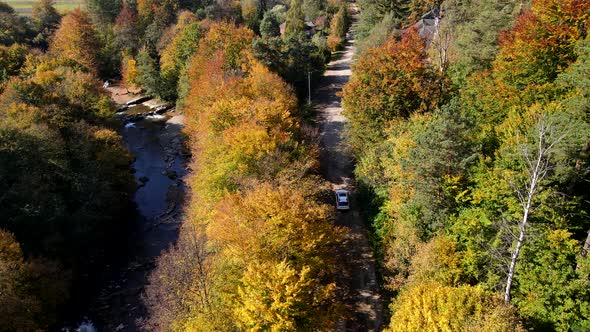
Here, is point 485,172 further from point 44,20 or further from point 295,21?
point 44,20

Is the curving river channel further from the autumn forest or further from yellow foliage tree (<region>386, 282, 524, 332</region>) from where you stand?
yellow foliage tree (<region>386, 282, 524, 332</region>)

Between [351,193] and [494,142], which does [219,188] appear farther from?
[494,142]

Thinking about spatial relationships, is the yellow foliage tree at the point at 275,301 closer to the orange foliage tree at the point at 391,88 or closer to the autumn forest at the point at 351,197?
the autumn forest at the point at 351,197

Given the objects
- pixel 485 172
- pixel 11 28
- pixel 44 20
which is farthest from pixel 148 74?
pixel 485 172

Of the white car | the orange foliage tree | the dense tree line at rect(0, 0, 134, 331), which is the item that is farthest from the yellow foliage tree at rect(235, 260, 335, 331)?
the orange foliage tree

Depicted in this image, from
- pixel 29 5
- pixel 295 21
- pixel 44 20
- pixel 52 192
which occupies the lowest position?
pixel 52 192

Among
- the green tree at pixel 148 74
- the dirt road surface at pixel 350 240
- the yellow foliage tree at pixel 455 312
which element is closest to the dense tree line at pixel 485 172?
the yellow foliage tree at pixel 455 312
